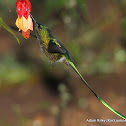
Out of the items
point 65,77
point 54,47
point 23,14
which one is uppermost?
point 65,77

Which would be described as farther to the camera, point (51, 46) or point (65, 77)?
point (65, 77)

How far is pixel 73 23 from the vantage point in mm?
1806

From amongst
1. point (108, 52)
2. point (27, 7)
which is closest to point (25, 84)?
point (108, 52)

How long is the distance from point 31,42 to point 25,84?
33.3 inches

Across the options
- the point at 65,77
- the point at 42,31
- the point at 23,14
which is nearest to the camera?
the point at 42,31

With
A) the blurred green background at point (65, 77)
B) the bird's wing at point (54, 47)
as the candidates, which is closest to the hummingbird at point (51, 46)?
the bird's wing at point (54, 47)

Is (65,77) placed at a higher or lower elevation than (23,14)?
higher

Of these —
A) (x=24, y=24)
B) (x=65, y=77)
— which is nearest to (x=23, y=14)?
(x=24, y=24)

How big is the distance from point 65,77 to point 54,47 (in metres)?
1.67

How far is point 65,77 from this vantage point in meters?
2.32

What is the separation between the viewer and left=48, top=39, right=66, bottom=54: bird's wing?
0.65 metres

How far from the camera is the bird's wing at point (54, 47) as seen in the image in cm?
65

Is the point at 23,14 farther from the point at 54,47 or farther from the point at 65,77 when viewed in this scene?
the point at 65,77

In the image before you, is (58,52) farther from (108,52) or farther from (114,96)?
(108,52)
